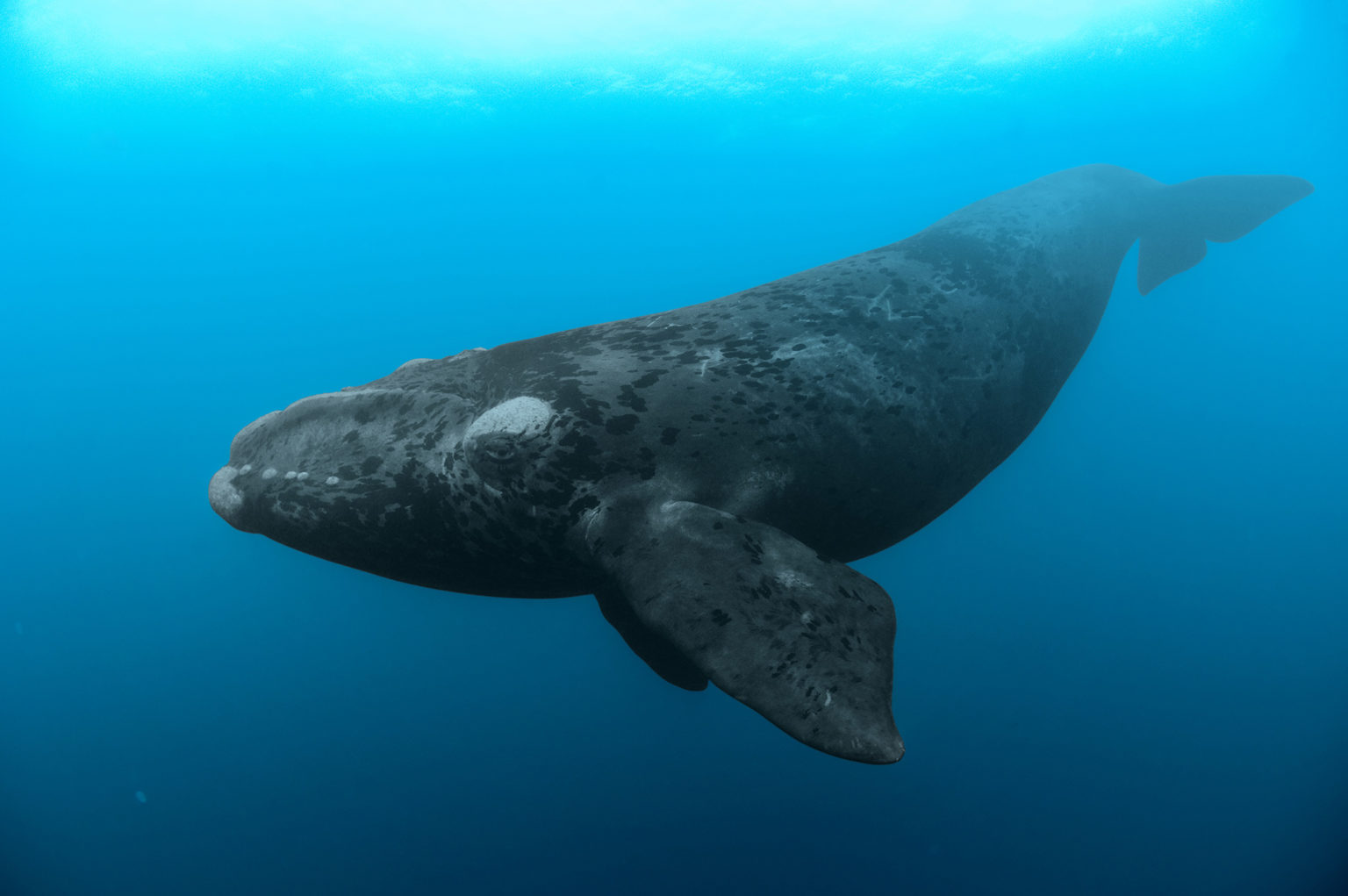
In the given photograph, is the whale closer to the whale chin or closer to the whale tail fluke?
the whale chin

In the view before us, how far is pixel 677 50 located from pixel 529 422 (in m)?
21.5

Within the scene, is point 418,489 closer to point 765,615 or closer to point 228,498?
point 228,498

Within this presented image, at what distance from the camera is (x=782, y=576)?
2.63 metres

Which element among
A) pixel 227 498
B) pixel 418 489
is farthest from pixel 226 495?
pixel 418 489

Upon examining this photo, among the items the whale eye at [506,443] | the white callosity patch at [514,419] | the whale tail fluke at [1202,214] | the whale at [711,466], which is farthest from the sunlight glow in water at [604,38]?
the whale eye at [506,443]

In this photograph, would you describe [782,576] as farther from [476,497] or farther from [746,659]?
[476,497]

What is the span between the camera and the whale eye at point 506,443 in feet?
9.80

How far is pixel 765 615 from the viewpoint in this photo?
2467 mm

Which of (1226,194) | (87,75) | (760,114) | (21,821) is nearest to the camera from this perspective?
(1226,194)

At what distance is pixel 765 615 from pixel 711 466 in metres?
0.90

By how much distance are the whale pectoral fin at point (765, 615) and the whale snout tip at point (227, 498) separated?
7.20ft

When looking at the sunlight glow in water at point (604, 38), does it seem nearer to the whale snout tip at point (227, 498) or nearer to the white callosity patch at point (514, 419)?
the white callosity patch at point (514, 419)

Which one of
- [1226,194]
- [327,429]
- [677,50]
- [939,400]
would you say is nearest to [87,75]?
[677,50]

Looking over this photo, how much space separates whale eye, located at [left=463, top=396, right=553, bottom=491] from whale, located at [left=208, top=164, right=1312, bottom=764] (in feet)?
0.04
